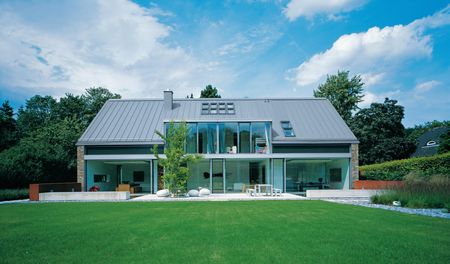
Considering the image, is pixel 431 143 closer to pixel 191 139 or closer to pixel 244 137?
pixel 244 137

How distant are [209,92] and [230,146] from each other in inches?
926

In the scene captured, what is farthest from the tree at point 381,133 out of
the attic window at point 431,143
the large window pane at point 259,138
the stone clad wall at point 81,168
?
→ the stone clad wall at point 81,168

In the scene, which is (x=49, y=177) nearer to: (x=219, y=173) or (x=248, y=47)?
(x=219, y=173)

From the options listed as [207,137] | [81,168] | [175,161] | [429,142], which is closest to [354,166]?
[207,137]

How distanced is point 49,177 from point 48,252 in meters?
23.1

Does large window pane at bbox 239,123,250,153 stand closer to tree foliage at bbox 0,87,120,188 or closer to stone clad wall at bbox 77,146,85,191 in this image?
stone clad wall at bbox 77,146,85,191

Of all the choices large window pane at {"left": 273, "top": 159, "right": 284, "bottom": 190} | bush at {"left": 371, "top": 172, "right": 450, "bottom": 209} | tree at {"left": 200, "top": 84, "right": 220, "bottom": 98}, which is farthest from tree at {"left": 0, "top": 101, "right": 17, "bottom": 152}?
bush at {"left": 371, "top": 172, "right": 450, "bottom": 209}

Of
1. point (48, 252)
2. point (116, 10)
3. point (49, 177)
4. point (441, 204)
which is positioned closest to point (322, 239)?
point (48, 252)

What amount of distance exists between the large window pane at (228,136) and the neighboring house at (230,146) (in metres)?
0.07

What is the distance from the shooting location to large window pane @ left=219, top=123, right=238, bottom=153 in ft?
81.1

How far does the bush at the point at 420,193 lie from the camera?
15259 millimetres

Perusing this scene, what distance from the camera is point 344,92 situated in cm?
4156

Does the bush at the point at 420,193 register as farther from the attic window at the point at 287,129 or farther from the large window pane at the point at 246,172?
the large window pane at the point at 246,172

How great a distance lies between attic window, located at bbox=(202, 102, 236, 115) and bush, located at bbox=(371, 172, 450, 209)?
13.8 metres
